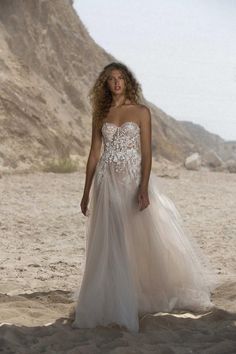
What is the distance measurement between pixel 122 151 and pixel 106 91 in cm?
45

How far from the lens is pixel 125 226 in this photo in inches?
182

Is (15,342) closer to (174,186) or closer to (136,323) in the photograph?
(136,323)

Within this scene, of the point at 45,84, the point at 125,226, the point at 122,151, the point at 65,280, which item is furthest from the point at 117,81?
the point at 45,84

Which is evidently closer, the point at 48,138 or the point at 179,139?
the point at 48,138

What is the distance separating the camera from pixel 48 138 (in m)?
19.9

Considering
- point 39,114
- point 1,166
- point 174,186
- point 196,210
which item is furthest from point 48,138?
point 196,210

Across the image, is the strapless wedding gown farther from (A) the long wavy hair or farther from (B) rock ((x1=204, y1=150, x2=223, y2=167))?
(B) rock ((x1=204, y1=150, x2=223, y2=167))

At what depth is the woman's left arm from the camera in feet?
15.2

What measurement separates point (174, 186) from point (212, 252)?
355 inches

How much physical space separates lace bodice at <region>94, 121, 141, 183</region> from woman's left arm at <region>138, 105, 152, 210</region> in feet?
0.16

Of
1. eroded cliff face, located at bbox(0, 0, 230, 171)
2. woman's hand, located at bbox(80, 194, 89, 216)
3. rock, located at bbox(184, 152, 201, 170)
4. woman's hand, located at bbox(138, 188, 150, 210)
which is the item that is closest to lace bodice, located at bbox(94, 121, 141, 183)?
woman's hand, located at bbox(138, 188, 150, 210)

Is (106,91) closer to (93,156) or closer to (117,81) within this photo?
(117,81)

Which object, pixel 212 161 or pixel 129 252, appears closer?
pixel 129 252

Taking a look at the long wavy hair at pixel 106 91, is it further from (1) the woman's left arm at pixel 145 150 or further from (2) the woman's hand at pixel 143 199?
(2) the woman's hand at pixel 143 199
